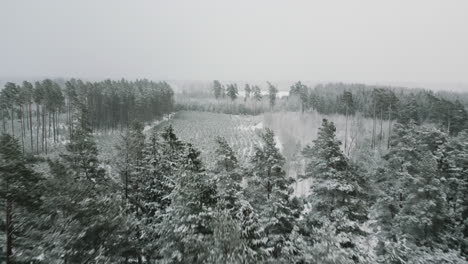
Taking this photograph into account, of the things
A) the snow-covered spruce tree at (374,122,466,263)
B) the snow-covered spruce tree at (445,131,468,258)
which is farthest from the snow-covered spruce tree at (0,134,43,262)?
the snow-covered spruce tree at (445,131,468,258)

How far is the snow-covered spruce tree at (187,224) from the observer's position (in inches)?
419

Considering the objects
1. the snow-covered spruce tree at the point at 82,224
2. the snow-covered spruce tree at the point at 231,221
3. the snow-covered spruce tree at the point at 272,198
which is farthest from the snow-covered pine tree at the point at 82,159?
the snow-covered spruce tree at the point at 272,198

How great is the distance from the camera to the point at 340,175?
15805mm

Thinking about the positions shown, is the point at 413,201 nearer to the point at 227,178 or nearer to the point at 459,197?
the point at 459,197

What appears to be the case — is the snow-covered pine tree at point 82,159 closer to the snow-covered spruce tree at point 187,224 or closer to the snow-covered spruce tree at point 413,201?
the snow-covered spruce tree at point 187,224

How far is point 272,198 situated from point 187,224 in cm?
665

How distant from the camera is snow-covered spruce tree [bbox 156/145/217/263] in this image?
34.9ft

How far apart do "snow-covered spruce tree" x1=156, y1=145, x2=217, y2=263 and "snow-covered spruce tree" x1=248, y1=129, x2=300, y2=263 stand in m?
4.87

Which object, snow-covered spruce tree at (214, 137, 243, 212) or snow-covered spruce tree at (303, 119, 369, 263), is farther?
snow-covered spruce tree at (214, 137, 243, 212)

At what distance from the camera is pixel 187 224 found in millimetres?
11305

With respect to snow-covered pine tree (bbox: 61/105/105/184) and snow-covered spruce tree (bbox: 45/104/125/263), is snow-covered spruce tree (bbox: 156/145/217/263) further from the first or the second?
snow-covered pine tree (bbox: 61/105/105/184)

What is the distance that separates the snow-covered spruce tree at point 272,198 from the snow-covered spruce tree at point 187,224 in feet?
16.0

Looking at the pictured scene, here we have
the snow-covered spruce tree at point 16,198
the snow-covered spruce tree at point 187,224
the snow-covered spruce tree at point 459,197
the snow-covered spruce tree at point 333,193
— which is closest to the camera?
the snow-covered spruce tree at point 16,198

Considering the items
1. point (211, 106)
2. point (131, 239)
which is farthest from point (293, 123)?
point (131, 239)
